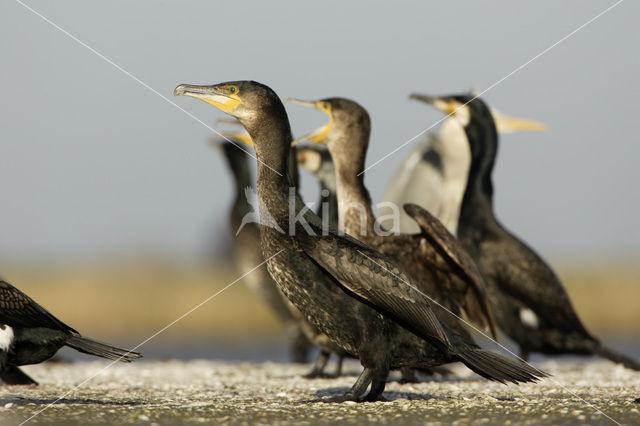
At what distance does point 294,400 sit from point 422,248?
1.74 meters

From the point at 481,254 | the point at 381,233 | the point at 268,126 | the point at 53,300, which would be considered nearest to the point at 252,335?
the point at 53,300

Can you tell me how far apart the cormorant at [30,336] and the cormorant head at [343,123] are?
3257 millimetres

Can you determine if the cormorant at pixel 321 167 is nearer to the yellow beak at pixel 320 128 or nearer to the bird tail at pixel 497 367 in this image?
the yellow beak at pixel 320 128

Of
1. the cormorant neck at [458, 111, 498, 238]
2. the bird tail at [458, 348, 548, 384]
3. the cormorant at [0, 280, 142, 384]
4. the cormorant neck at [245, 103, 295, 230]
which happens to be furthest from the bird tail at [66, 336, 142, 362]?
the cormorant neck at [458, 111, 498, 238]

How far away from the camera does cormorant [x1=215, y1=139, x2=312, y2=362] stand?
451 inches

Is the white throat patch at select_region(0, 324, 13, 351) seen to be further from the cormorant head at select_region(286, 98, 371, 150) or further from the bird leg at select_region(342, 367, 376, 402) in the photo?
the cormorant head at select_region(286, 98, 371, 150)

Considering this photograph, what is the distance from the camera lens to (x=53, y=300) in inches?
772

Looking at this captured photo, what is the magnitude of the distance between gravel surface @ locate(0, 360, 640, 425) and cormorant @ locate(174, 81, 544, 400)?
0.31 metres

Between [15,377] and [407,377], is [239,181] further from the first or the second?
[15,377]

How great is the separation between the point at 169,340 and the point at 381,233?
12.5 m

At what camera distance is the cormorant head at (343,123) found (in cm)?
919

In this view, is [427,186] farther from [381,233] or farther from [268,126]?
[268,126]

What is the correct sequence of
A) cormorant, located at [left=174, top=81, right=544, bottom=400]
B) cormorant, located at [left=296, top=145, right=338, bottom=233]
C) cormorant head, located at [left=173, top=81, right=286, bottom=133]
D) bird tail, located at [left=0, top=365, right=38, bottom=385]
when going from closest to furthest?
1. cormorant, located at [left=174, top=81, right=544, bottom=400]
2. cormorant head, located at [left=173, top=81, right=286, bottom=133]
3. bird tail, located at [left=0, top=365, right=38, bottom=385]
4. cormorant, located at [left=296, top=145, right=338, bottom=233]

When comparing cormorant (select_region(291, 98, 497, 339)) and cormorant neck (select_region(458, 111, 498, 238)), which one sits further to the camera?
cormorant neck (select_region(458, 111, 498, 238))
